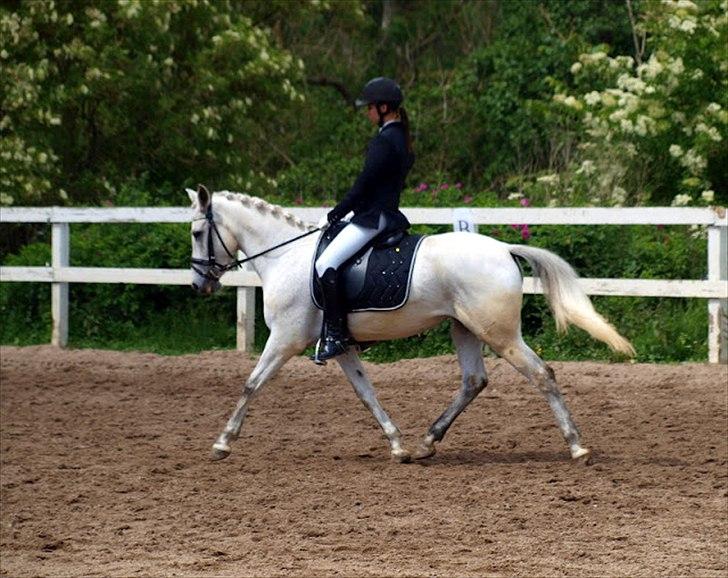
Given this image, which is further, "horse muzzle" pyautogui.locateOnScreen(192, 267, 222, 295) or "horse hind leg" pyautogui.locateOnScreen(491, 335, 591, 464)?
"horse muzzle" pyautogui.locateOnScreen(192, 267, 222, 295)

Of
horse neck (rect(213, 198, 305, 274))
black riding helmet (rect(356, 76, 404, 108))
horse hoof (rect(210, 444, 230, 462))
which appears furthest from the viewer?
horse neck (rect(213, 198, 305, 274))

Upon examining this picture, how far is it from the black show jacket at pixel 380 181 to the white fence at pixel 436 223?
3739 mm

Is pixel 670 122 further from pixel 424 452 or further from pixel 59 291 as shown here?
pixel 424 452

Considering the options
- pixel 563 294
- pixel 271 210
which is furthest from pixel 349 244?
pixel 563 294

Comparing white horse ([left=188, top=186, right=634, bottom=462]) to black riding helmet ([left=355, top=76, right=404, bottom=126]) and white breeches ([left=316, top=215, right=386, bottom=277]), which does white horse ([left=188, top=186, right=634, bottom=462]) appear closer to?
white breeches ([left=316, top=215, right=386, bottom=277])

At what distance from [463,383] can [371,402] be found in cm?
63

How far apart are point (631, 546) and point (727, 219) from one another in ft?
20.2

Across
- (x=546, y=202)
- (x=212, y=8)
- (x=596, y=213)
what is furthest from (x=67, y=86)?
(x=596, y=213)

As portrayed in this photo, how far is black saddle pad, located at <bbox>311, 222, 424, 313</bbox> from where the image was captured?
30.6ft

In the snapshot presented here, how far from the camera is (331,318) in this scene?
30.7 feet

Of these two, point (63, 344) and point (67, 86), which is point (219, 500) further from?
point (67, 86)

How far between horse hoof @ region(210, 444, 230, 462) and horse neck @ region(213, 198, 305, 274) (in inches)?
49.9

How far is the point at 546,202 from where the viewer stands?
16.8 metres

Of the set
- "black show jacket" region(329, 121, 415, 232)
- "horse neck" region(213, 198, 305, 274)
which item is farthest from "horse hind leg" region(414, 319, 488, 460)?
"horse neck" region(213, 198, 305, 274)
